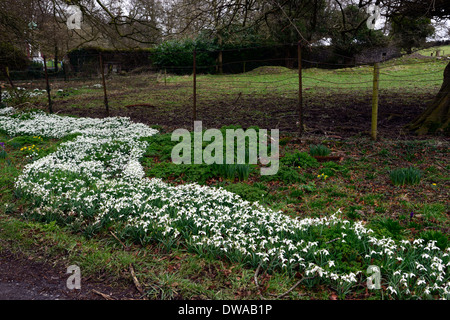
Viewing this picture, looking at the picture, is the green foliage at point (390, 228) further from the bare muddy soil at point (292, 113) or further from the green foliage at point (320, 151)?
the bare muddy soil at point (292, 113)

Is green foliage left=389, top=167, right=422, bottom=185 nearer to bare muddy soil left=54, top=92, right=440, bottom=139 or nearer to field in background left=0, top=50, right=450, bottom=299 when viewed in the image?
field in background left=0, top=50, right=450, bottom=299

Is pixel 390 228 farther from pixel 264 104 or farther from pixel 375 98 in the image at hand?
pixel 264 104

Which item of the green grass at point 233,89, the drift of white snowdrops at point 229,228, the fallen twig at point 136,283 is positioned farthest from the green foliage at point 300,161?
the green grass at point 233,89

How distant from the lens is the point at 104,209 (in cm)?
461

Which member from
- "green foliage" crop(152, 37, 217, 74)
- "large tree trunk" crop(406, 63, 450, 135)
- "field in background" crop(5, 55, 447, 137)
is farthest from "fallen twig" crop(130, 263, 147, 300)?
"green foliage" crop(152, 37, 217, 74)

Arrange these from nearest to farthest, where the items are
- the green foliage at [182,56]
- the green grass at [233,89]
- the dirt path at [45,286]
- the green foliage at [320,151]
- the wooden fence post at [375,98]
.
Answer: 1. the dirt path at [45,286]
2. the green foliage at [320,151]
3. the wooden fence post at [375,98]
4. the green grass at [233,89]
5. the green foliage at [182,56]

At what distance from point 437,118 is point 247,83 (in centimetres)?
1323

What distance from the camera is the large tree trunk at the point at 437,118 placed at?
8.04 meters

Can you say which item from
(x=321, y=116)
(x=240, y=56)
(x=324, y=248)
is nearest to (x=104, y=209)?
(x=324, y=248)

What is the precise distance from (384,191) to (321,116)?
5.73 meters

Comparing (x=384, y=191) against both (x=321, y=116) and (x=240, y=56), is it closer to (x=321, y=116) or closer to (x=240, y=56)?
(x=321, y=116)

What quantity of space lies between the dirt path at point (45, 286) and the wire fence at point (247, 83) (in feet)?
15.0

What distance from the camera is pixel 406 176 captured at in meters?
5.37

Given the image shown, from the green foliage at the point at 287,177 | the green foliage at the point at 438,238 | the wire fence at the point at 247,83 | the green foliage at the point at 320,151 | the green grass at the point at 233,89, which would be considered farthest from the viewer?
the green grass at the point at 233,89
